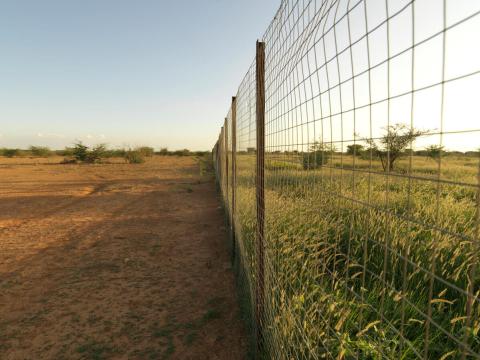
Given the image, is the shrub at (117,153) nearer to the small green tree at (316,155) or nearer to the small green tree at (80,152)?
the small green tree at (80,152)

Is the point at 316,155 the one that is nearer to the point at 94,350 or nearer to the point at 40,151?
the point at 94,350

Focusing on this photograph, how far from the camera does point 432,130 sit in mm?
702

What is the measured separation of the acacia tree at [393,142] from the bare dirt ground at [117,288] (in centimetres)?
226

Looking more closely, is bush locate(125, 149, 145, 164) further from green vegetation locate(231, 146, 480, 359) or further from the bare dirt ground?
green vegetation locate(231, 146, 480, 359)

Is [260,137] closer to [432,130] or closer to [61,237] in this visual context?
[432,130]

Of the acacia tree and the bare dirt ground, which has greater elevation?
the acacia tree

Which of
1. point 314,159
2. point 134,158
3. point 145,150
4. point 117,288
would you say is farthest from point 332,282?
point 145,150

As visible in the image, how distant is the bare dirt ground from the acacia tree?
226 centimetres

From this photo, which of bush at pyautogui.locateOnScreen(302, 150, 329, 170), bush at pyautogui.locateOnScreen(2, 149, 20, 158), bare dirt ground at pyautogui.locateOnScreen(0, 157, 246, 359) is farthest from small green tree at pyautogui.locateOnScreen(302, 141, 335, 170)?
bush at pyautogui.locateOnScreen(2, 149, 20, 158)

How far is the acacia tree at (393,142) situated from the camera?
0.82 metres

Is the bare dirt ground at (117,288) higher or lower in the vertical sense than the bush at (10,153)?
lower

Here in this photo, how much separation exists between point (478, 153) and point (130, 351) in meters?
2.90

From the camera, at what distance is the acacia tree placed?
82cm

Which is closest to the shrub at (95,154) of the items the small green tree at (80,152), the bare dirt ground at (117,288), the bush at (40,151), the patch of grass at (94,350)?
the small green tree at (80,152)
